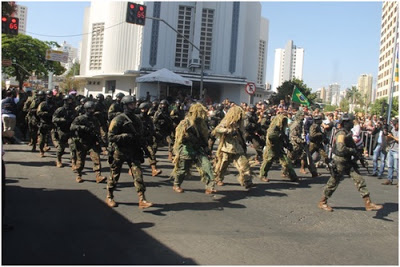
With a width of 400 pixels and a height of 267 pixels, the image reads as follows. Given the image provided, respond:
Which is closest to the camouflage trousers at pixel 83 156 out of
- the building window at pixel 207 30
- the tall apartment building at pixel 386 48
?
the building window at pixel 207 30

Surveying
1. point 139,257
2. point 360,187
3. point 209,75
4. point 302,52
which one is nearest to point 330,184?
point 360,187

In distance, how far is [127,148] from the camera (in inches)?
260

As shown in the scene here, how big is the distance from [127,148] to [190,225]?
1.72 m

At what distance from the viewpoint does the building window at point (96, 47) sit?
115ft

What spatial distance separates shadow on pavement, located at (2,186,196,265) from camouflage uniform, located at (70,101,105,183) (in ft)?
4.93

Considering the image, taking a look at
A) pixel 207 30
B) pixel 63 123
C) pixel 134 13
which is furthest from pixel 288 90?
pixel 63 123

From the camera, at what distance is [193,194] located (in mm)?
7793

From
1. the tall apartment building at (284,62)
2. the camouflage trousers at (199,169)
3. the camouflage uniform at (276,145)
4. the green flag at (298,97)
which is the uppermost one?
the tall apartment building at (284,62)

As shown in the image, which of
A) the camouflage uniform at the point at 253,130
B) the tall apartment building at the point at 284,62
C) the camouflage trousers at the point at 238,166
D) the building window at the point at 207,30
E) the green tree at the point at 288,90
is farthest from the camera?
the tall apartment building at the point at 284,62

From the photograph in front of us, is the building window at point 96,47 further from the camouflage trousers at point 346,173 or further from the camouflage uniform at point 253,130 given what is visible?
the camouflage trousers at point 346,173

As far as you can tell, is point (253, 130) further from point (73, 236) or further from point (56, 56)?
point (56, 56)

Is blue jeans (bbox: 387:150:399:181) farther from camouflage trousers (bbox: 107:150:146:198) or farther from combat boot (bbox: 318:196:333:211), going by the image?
camouflage trousers (bbox: 107:150:146:198)

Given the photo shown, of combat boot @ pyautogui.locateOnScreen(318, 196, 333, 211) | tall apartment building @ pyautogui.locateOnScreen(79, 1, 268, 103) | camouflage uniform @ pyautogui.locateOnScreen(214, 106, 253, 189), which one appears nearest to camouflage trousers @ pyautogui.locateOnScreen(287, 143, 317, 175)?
camouflage uniform @ pyautogui.locateOnScreen(214, 106, 253, 189)

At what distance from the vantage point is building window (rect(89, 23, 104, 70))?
115ft
